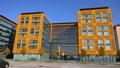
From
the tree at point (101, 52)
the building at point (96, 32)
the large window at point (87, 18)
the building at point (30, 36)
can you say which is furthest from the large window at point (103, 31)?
the building at point (30, 36)

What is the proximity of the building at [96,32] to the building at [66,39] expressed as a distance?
864 inches

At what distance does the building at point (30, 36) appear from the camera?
246 feet

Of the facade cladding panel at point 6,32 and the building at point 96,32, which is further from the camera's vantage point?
the facade cladding panel at point 6,32

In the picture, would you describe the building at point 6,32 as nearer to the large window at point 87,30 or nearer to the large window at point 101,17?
the large window at point 87,30

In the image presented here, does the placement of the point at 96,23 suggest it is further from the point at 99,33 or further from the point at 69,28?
the point at 69,28

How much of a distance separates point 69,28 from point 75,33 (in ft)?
19.8

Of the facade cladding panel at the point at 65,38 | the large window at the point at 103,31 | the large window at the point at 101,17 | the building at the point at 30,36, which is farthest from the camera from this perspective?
the facade cladding panel at the point at 65,38

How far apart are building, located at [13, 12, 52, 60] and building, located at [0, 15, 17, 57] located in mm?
10609

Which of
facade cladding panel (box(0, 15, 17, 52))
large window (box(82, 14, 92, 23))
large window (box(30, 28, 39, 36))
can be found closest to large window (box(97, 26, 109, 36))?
large window (box(82, 14, 92, 23))

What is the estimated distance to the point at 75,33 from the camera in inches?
3819

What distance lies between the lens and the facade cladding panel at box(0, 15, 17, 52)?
269ft

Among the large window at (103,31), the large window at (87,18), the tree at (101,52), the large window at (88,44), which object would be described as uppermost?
the large window at (87,18)

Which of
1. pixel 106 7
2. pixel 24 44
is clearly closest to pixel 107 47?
pixel 106 7

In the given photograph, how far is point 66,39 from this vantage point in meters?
98.4
